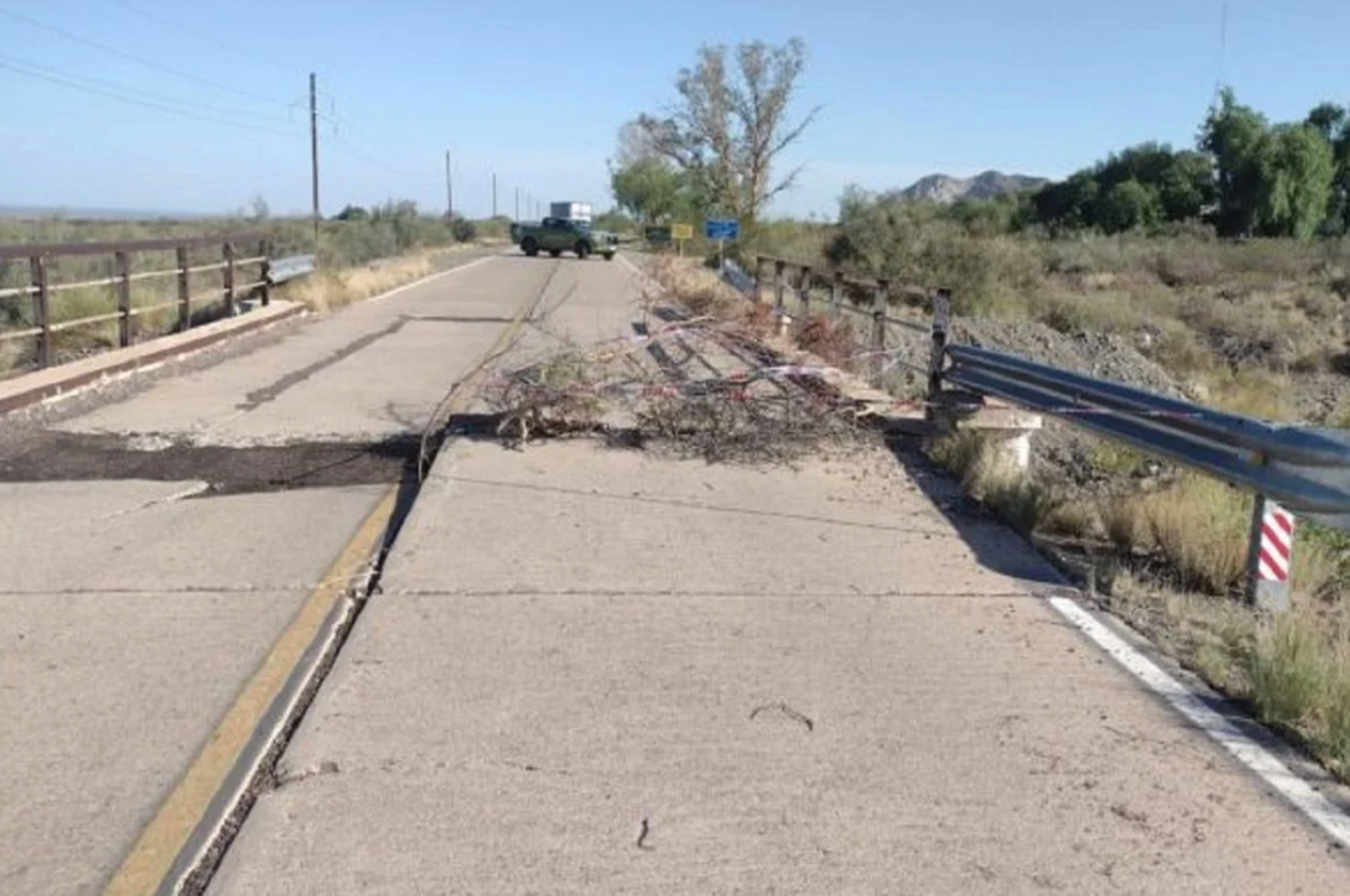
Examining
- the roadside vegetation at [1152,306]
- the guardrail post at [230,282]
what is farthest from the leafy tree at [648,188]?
the guardrail post at [230,282]

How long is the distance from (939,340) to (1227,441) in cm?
441

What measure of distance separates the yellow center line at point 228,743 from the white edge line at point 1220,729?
136 inches

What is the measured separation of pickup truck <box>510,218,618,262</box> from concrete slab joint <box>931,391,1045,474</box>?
170 feet

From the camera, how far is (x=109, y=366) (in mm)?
14312

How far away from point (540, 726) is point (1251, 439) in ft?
13.2

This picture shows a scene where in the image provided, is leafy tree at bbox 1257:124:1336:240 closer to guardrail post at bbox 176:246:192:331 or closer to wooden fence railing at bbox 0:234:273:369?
wooden fence railing at bbox 0:234:273:369

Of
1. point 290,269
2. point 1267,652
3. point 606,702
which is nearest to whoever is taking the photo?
point 606,702

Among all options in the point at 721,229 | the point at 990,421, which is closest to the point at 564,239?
the point at 721,229

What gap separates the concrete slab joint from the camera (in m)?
10.3

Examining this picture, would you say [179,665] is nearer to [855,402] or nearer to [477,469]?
[477,469]

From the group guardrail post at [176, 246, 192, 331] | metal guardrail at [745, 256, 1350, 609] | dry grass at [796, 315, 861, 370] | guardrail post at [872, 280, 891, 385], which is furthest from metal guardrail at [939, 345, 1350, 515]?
guardrail post at [176, 246, 192, 331]

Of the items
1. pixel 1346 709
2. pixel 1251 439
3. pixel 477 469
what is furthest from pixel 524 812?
pixel 477 469

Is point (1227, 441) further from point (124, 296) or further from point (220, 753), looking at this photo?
point (124, 296)

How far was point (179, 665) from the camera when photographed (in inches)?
221
